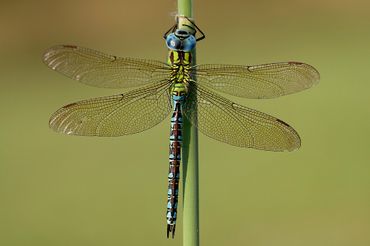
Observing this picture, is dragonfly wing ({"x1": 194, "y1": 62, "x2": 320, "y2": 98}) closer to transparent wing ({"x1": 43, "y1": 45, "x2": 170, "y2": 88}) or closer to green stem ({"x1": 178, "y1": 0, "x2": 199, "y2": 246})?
transparent wing ({"x1": 43, "y1": 45, "x2": 170, "y2": 88})

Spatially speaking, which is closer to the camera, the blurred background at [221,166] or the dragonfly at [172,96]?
the dragonfly at [172,96]

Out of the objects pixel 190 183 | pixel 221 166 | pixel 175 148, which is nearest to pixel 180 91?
pixel 175 148

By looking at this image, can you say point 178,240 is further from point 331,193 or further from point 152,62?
point 152,62

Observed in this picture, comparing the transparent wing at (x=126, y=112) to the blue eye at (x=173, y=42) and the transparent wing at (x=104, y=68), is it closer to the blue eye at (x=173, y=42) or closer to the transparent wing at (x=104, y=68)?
the transparent wing at (x=104, y=68)

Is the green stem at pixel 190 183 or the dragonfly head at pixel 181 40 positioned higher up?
the dragonfly head at pixel 181 40

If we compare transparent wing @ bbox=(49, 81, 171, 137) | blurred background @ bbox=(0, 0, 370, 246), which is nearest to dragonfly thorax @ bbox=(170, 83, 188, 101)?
transparent wing @ bbox=(49, 81, 171, 137)

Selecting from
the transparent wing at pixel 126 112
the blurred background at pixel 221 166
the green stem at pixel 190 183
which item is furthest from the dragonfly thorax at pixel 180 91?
the blurred background at pixel 221 166
